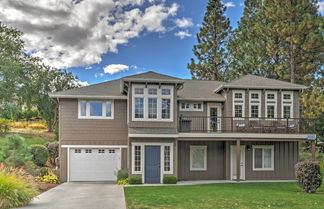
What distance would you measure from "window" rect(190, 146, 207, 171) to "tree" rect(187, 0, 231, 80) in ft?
56.7

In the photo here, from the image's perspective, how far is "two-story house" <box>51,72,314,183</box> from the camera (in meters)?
16.9

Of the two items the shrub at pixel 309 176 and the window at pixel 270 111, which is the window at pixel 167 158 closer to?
the shrub at pixel 309 176

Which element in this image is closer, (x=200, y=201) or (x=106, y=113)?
(x=200, y=201)

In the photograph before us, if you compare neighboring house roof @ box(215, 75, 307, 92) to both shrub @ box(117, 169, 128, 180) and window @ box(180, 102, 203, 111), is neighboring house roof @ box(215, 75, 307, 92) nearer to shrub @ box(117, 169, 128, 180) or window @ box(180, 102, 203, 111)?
window @ box(180, 102, 203, 111)

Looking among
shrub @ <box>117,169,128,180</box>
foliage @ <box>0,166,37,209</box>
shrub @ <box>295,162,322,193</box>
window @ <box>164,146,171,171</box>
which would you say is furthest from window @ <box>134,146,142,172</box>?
shrub @ <box>295,162,322,193</box>

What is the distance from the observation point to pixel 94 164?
18.4 meters

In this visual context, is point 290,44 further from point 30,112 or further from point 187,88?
point 30,112

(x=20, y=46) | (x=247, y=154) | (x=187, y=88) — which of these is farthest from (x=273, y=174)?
(x=20, y=46)

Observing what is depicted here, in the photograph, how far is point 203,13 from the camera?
35500mm

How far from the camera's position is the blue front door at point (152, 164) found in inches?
663

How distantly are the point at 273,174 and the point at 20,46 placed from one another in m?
25.7

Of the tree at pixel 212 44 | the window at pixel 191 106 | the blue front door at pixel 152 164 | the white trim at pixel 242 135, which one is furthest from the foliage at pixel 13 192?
the tree at pixel 212 44

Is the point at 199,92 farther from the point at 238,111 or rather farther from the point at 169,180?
the point at 169,180

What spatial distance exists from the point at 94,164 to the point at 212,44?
21485 mm
